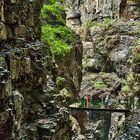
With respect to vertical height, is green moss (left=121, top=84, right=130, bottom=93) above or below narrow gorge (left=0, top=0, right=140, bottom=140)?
below

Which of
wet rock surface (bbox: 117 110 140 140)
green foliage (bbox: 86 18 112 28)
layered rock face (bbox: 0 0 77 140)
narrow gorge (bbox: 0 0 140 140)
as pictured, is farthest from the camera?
green foliage (bbox: 86 18 112 28)

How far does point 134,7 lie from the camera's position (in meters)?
85.9

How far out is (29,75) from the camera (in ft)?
94.3

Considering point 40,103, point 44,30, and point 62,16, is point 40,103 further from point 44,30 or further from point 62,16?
point 62,16

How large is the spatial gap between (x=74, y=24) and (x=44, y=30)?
53.2 m

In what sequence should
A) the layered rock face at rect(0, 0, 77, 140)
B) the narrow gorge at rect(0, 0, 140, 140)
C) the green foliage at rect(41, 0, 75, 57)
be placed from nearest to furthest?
1. the layered rock face at rect(0, 0, 77, 140)
2. the narrow gorge at rect(0, 0, 140, 140)
3. the green foliage at rect(41, 0, 75, 57)

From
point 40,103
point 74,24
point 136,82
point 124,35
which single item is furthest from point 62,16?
point 74,24

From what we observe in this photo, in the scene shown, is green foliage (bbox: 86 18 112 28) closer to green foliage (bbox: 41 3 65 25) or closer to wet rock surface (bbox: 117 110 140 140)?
green foliage (bbox: 41 3 65 25)

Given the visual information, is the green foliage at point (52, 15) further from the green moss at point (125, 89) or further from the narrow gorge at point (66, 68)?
the green moss at point (125, 89)

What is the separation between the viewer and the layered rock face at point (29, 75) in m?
25.1

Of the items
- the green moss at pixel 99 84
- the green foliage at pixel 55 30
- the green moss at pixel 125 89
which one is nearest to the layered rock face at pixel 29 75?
the green foliage at pixel 55 30

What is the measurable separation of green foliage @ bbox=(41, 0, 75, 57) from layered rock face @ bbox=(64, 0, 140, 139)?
20459 millimetres

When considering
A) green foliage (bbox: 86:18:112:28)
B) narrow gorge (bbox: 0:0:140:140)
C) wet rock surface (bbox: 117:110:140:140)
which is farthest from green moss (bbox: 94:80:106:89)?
wet rock surface (bbox: 117:110:140:140)

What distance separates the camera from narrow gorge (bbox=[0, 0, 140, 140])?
84.8ft
